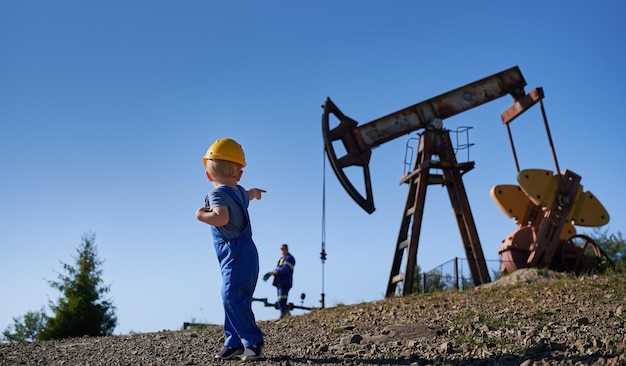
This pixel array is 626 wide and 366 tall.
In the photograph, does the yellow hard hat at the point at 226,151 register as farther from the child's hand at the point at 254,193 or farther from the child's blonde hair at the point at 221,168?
the child's hand at the point at 254,193

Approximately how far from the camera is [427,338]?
6137mm

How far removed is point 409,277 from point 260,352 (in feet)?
29.0

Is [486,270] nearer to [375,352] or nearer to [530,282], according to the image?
[530,282]

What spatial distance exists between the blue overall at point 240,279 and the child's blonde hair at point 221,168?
156 mm

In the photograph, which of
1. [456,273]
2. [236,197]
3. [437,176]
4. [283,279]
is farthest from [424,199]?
[236,197]

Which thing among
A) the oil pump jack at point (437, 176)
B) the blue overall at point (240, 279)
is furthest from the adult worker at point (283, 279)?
the blue overall at point (240, 279)

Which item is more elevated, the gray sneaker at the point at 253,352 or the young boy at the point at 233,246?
the young boy at the point at 233,246

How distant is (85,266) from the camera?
892 inches

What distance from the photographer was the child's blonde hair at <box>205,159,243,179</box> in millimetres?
Result: 5508

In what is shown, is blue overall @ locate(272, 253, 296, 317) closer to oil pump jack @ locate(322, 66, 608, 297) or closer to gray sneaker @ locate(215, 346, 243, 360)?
oil pump jack @ locate(322, 66, 608, 297)

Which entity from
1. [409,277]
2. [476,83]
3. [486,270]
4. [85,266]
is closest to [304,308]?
[409,277]

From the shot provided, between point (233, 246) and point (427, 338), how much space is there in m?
2.10

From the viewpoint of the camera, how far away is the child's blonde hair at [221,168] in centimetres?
551

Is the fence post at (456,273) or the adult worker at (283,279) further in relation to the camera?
the fence post at (456,273)
